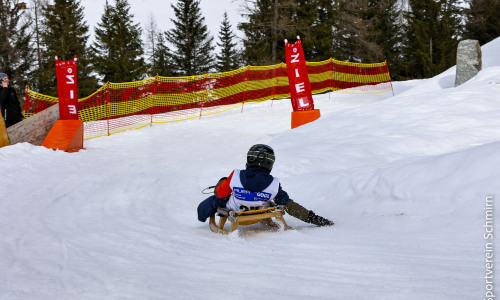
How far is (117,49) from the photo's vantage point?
26922 millimetres

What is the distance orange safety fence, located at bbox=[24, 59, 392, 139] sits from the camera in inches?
529

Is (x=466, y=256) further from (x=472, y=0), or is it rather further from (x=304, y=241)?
(x=472, y=0)

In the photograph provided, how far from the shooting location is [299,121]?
10.2 meters

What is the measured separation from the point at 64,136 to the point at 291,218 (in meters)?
6.56

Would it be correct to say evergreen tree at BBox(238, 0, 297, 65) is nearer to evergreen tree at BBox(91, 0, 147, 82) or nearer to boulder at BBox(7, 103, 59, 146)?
evergreen tree at BBox(91, 0, 147, 82)

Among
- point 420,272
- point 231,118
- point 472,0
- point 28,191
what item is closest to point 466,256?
point 420,272

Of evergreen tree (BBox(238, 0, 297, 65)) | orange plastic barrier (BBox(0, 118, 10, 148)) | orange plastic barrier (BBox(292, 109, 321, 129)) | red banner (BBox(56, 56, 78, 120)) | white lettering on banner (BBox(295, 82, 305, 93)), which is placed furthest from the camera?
evergreen tree (BBox(238, 0, 297, 65))

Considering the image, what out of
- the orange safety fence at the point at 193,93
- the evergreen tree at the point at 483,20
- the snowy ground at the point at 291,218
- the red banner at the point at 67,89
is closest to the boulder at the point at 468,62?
the snowy ground at the point at 291,218

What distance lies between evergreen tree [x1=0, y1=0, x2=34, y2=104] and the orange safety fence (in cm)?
1310

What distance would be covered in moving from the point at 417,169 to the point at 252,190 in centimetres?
224

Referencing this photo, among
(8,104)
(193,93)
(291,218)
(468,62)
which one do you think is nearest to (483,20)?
(468,62)

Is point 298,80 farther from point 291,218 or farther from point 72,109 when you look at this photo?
point 291,218

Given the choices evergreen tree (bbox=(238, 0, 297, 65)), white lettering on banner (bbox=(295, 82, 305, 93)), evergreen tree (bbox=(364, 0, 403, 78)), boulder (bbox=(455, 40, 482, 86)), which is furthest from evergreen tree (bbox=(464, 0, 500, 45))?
white lettering on banner (bbox=(295, 82, 305, 93))

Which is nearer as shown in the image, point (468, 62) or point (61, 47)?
point (468, 62)
